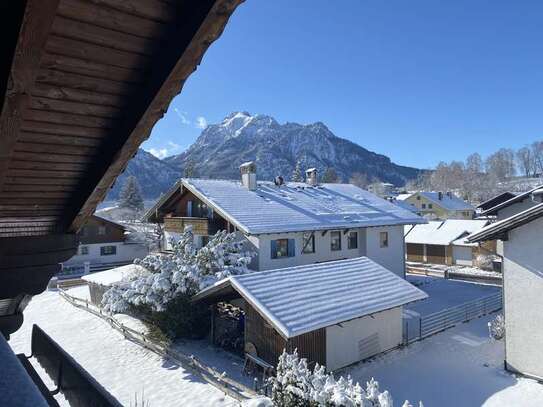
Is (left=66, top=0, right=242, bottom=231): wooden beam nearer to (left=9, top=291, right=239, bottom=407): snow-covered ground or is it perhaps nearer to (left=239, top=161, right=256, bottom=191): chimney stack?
(left=9, top=291, right=239, bottom=407): snow-covered ground

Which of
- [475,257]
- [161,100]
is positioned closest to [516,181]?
[475,257]

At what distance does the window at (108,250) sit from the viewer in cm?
3925

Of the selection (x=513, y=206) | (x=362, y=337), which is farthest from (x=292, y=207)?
(x=513, y=206)

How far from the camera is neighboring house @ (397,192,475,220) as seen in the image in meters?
70.6

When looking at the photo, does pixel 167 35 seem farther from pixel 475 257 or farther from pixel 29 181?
pixel 475 257

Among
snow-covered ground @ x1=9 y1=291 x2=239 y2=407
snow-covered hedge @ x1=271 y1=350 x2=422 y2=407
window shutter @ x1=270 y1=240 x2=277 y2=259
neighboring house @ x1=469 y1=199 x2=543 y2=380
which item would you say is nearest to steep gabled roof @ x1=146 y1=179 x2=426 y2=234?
window shutter @ x1=270 y1=240 x2=277 y2=259


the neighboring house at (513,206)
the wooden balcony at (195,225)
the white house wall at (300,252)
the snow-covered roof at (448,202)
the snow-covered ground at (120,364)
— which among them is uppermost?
the snow-covered roof at (448,202)

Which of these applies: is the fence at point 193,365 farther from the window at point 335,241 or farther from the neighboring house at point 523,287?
the window at point 335,241

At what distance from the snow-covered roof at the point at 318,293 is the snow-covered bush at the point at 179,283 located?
101cm

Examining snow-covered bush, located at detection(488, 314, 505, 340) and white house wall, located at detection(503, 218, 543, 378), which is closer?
white house wall, located at detection(503, 218, 543, 378)

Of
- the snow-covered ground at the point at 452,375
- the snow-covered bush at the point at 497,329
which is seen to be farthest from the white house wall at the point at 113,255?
the snow-covered bush at the point at 497,329

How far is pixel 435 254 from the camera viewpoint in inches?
A: 1582

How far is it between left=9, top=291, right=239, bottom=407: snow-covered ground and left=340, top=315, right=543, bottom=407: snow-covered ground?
5.43 m

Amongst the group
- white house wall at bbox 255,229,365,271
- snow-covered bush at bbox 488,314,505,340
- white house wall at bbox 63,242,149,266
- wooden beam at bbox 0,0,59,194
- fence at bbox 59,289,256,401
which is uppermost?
wooden beam at bbox 0,0,59,194
